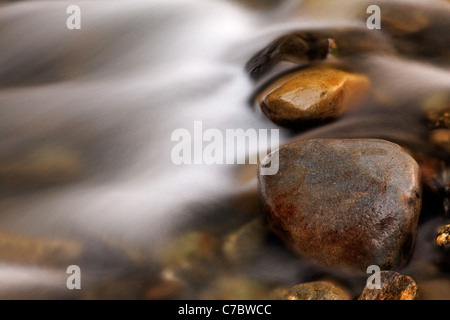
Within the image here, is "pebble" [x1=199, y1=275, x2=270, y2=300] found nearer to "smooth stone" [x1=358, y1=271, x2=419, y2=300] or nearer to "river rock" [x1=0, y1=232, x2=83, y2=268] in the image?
"smooth stone" [x1=358, y1=271, x2=419, y2=300]

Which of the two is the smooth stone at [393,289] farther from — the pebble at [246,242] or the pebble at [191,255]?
the pebble at [191,255]

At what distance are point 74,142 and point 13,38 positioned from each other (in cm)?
196

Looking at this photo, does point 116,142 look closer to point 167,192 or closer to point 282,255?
point 167,192

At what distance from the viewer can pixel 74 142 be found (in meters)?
3.63

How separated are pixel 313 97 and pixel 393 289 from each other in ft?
5.14

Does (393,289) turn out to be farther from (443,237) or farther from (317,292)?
(443,237)

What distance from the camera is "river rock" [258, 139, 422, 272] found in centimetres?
231

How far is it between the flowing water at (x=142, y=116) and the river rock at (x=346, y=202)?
0.55ft

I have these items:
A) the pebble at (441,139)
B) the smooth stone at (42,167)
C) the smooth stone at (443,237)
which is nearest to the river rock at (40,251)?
the smooth stone at (42,167)

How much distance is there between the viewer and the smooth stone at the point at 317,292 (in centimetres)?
222

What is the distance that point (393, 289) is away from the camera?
7.17 ft

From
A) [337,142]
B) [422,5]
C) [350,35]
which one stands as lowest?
[337,142]
